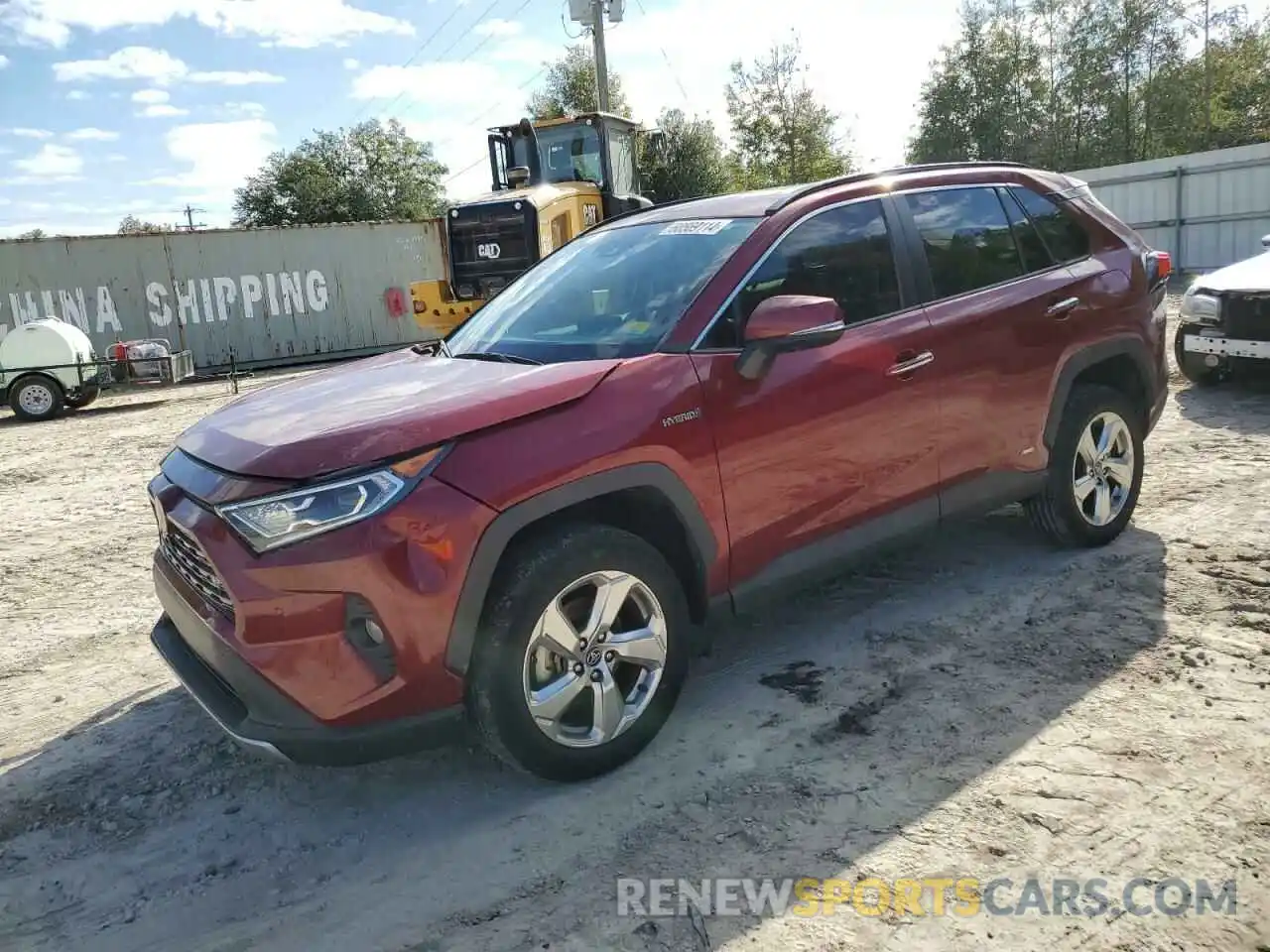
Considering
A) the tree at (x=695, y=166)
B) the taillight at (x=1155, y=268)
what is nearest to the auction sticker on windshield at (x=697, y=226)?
the taillight at (x=1155, y=268)

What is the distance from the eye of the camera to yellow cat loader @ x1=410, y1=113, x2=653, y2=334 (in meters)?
13.6

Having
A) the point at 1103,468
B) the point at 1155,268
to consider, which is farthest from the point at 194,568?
the point at 1155,268

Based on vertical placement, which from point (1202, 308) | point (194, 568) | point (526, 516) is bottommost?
point (194, 568)

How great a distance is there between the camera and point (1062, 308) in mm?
4316

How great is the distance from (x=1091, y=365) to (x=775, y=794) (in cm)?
277

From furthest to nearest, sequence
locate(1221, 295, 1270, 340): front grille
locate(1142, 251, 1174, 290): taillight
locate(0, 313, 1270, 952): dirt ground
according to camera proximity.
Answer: locate(1221, 295, 1270, 340): front grille, locate(1142, 251, 1174, 290): taillight, locate(0, 313, 1270, 952): dirt ground

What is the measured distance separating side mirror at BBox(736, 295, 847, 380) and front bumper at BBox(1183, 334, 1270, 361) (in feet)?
18.8

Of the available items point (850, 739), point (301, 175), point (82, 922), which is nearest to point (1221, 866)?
point (850, 739)

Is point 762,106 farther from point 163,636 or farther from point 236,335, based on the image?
point 163,636

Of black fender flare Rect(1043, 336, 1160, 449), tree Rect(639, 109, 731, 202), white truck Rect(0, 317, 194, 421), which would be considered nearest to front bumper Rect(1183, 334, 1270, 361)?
black fender flare Rect(1043, 336, 1160, 449)

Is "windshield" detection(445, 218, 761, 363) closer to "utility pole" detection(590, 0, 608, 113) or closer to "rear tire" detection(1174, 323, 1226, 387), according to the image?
"rear tire" detection(1174, 323, 1226, 387)

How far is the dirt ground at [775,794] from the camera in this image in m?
2.47

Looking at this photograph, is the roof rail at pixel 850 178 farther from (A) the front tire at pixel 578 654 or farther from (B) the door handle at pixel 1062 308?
(A) the front tire at pixel 578 654

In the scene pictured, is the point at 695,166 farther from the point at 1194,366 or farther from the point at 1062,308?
the point at 1062,308
